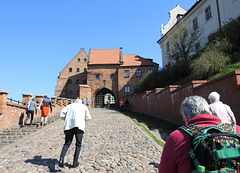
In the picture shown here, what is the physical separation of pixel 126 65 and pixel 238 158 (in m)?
36.1

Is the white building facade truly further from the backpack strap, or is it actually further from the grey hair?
the backpack strap

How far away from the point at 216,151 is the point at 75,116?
3705mm

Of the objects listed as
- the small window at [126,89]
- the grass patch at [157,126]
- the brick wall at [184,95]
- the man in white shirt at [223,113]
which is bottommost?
the grass patch at [157,126]

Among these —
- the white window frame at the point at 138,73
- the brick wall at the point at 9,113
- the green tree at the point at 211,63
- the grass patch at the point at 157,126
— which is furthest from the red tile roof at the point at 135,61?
the brick wall at the point at 9,113

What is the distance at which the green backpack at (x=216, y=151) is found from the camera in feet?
4.48

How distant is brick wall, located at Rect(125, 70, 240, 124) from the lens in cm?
543

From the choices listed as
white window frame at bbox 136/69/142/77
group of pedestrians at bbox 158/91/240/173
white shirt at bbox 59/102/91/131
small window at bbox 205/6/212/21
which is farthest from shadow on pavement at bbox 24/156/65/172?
white window frame at bbox 136/69/142/77

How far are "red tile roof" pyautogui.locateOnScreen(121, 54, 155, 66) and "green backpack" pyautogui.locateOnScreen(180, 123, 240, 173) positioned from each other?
117 ft

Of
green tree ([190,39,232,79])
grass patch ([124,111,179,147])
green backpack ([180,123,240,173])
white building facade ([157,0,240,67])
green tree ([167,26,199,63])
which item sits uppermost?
white building facade ([157,0,240,67])

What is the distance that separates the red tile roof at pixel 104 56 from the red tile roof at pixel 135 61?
182 centimetres

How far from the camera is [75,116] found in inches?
178

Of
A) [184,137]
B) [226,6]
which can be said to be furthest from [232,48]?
[184,137]

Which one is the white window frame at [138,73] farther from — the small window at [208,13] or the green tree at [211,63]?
the green tree at [211,63]

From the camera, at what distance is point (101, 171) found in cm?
407
